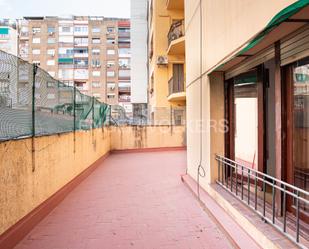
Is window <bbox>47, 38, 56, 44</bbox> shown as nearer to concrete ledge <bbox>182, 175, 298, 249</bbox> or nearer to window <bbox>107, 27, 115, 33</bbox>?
window <bbox>107, 27, 115, 33</bbox>

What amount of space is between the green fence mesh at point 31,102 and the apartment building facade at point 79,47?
4140 cm

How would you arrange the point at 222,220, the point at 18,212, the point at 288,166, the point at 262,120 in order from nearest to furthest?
the point at 288,166 < the point at 18,212 < the point at 222,220 < the point at 262,120

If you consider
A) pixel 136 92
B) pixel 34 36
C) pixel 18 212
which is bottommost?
pixel 18 212

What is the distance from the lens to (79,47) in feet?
157

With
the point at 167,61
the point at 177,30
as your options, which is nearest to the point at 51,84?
the point at 177,30

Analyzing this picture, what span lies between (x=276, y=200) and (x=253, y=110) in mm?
1691

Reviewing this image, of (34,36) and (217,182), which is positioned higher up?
(34,36)

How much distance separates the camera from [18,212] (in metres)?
3.50

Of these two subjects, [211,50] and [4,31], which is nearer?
[211,50]

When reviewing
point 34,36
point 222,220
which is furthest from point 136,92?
point 34,36

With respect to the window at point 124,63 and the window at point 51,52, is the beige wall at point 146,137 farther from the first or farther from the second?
the window at point 51,52

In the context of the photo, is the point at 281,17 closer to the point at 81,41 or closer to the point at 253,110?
the point at 253,110

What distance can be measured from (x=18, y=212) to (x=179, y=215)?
7.83 ft

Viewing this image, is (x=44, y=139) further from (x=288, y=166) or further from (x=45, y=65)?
(x=45, y=65)
